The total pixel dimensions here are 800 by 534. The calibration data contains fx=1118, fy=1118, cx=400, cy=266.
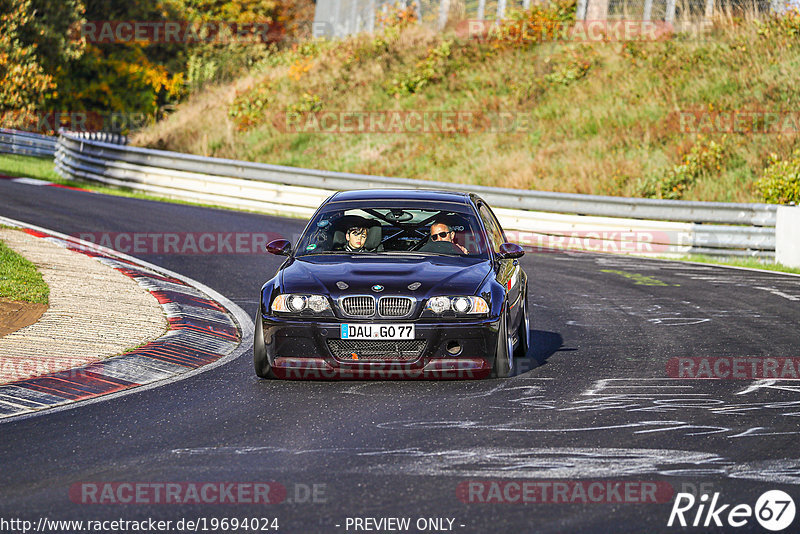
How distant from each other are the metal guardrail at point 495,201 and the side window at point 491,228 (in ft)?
30.1

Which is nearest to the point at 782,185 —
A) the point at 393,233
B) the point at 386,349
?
the point at 393,233

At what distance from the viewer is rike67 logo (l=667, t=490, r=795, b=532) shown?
17.0 ft

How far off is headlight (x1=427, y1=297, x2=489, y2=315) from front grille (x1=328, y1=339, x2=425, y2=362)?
29 centimetres

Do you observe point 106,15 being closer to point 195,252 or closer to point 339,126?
point 339,126

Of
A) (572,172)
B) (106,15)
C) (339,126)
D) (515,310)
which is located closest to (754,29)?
(572,172)

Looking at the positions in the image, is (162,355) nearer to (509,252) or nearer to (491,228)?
(509,252)

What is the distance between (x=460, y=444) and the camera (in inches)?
265

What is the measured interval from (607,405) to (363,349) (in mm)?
1852

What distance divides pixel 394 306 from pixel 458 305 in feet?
1.62

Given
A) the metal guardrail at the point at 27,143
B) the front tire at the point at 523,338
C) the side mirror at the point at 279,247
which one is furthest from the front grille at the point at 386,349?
the metal guardrail at the point at 27,143

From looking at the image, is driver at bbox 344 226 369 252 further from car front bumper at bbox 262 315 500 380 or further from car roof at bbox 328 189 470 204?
car front bumper at bbox 262 315 500 380

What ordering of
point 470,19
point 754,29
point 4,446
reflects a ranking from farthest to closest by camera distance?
point 470,19
point 754,29
point 4,446

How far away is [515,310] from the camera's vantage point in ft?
31.6

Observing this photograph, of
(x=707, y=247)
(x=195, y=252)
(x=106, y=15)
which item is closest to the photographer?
(x=195, y=252)
